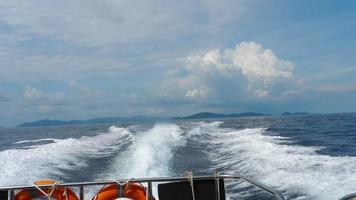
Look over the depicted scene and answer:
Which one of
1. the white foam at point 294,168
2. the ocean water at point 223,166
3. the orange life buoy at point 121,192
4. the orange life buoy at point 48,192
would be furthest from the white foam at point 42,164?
the orange life buoy at point 121,192

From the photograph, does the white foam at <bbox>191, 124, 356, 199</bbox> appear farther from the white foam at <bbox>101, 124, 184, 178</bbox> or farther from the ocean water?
the white foam at <bbox>101, 124, 184, 178</bbox>

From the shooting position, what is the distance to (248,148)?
15797 mm

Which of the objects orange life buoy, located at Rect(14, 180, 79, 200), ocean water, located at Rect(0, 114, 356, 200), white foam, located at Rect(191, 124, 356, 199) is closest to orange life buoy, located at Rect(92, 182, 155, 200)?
orange life buoy, located at Rect(14, 180, 79, 200)

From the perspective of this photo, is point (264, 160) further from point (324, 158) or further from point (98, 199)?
point (98, 199)

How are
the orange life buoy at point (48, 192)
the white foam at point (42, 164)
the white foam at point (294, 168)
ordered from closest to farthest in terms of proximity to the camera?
the orange life buoy at point (48, 192) → the white foam at point (294, 168) → the white foam at point (42, 164)

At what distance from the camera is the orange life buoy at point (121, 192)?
3.91 metres

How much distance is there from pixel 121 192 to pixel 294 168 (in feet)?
25.1

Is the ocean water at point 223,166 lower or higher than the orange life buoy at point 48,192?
lower

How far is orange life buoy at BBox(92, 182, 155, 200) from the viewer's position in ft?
12.8

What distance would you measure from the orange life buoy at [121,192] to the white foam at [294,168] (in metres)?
4.69

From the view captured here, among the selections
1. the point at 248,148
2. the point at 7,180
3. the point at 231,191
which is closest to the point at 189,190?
the point at 231,191

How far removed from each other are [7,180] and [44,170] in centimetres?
144

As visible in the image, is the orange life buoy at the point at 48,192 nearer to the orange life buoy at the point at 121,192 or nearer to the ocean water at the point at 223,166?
the orange life buoy at the point at 121,192

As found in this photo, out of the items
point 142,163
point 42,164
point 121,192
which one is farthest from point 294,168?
point 121,192
